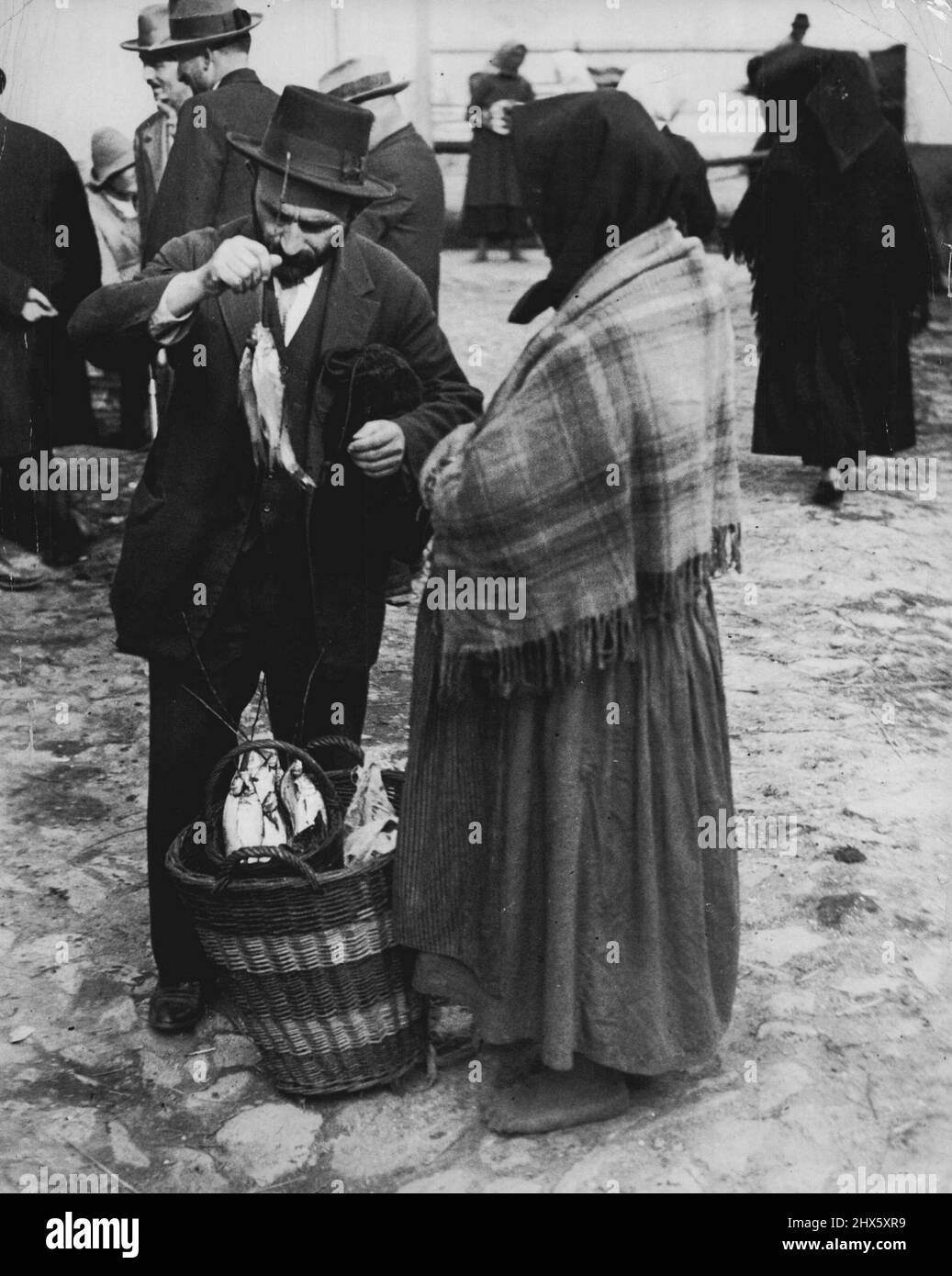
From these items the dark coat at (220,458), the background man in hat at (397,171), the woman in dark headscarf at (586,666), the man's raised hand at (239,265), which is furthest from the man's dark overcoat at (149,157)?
the woman in dark headscarf at (586,666)

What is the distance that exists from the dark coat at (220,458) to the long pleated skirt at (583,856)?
0.38 meters

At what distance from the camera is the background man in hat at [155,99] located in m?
5.82

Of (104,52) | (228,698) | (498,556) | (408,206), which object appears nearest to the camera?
(498,556)

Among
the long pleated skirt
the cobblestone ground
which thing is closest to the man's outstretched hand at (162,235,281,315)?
the long pleated skirt

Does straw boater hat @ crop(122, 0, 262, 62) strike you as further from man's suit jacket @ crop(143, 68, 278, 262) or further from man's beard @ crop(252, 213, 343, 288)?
man's beard @ crop(252, 213, 343, 288)

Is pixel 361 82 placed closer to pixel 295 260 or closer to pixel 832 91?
pixel 295 260

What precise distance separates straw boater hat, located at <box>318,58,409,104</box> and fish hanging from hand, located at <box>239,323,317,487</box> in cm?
265

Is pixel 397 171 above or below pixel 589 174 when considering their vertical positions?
below

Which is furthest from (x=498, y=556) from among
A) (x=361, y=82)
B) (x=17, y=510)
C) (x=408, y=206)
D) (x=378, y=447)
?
(x=17, y=510)

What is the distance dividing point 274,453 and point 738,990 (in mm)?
1784

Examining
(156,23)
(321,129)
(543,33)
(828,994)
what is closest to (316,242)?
(321,129)

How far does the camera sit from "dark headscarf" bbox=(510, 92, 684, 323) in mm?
2688

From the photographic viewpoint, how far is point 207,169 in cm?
504

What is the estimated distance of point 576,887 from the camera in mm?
2980
